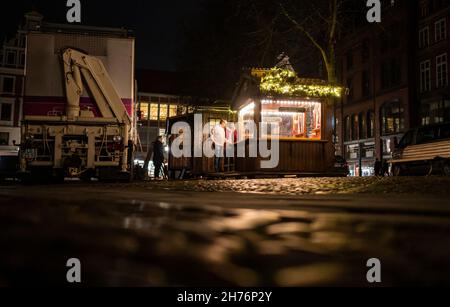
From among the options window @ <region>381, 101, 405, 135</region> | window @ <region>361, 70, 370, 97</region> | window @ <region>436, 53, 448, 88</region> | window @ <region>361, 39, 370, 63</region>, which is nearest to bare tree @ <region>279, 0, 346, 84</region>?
window @ <region>436, 53, 448, 88</region>

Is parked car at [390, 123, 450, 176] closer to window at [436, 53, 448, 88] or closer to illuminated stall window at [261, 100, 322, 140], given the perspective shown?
illuminated stall window at [261, 100, 322, 140]

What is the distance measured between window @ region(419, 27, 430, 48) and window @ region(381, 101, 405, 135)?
5.18 meters

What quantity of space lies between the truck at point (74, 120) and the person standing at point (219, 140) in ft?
12.1

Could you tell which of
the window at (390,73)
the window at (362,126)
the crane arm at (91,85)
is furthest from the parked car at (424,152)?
the window at (362,126)

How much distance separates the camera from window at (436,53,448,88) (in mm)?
33438

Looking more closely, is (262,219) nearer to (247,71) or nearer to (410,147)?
(247,71)

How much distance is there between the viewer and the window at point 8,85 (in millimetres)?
47969

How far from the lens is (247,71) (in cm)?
1516

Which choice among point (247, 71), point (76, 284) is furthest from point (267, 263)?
point (247, 71)

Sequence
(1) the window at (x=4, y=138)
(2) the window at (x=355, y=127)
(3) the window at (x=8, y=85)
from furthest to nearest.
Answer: (3) the window at (x=8, y=85) → (1) the window at (x=4, y=138) → (2) the window at (x=355, y=127)

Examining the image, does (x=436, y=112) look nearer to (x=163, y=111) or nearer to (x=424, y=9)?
(x=424, y=9)

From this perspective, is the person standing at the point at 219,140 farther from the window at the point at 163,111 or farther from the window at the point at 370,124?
the window at the point at 163,111

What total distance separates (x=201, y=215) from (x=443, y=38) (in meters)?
36.7

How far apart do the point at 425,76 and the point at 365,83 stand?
840 centimetres
